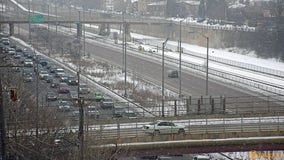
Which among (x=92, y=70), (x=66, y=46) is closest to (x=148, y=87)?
(x=92, y=70)

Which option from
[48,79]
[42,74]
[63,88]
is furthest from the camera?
[42,74]

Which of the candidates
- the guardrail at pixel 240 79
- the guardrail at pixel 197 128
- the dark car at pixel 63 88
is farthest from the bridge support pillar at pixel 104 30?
the guardrail at pixel 197 128

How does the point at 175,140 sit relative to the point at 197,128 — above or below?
above

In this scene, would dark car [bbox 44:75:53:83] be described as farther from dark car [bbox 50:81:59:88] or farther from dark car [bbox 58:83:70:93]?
dark car [bbox 58:83:70:93]

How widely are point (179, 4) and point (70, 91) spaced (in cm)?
4762

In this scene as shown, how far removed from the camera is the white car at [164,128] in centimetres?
1352

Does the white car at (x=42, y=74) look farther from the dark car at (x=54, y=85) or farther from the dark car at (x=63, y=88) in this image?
the dark car at (x=63, y=88)

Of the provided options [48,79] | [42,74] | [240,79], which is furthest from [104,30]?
[48,79]

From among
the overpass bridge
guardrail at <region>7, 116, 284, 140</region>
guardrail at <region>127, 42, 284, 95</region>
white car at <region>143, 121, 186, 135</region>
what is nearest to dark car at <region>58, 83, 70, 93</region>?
guardrail at <region>127, 42, 284, 95</region>

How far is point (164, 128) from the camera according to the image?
13.7 meters

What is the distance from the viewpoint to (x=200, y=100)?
17.0 m

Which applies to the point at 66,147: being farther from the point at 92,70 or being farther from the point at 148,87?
the point at 92,70

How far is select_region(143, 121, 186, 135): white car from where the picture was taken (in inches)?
532

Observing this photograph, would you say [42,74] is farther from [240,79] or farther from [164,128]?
[164,128]
